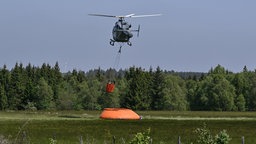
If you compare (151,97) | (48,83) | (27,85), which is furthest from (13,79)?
(151,97)

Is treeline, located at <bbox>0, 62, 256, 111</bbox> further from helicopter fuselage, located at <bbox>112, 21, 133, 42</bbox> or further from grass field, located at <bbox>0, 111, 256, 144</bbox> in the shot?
helicopter fuselage, located at <bbox>112, 21, 133, 42</bbox>

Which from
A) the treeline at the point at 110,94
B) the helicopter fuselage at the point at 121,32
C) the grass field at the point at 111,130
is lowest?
the grass field at the point at 111,130

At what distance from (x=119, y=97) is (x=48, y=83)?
867 inches

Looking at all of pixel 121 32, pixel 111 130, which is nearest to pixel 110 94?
pixel 111 130

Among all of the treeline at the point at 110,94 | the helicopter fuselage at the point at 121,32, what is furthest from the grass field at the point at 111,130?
the treeline at the point at 110,94

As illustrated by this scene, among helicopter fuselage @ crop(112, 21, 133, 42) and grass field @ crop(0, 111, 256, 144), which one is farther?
grass field @ crop(0, 111, 256, 144)

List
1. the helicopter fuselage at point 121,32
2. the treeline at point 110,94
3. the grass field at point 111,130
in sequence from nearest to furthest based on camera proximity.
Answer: the helicopter fuselage at point 121,32 < the grass field at point 111,130 < the treeline at point 110,94

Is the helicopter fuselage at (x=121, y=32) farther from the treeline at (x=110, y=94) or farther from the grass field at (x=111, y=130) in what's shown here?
the treeline at (x=110, y=94)

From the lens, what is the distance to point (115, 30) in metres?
33.5

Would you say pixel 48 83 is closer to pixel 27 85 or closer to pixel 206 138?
pixel 27 85

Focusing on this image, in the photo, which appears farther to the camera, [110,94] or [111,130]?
[110,94]

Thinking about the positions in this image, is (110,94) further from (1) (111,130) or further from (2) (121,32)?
(2) (121,32)

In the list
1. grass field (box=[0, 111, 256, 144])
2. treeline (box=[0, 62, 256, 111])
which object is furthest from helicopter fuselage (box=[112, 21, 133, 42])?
treeline (box=[0, 62, 256, 111])

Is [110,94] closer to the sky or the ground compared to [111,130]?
closer to the sky
